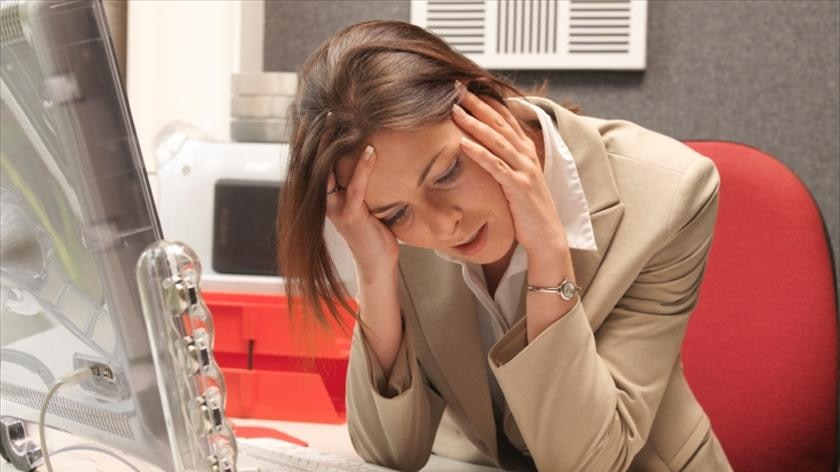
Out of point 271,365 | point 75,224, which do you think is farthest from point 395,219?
point 271,365

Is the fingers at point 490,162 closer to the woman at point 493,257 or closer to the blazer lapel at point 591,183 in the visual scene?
the woman at point 493,257

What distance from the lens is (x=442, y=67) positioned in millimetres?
934

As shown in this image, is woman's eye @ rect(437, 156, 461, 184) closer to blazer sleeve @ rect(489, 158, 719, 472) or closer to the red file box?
blazer sleeve @ rect(489, 158, 719, 472)

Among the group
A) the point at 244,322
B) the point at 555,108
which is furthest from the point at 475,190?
the point at 244,322

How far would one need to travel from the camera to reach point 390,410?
1058 mm

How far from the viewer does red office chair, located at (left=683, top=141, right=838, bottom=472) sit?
4.08 ft

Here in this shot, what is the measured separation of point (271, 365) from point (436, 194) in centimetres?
57

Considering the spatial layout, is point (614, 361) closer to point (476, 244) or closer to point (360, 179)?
point (476, 244)

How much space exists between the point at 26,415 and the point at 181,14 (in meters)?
1.34

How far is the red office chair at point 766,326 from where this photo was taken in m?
1.24

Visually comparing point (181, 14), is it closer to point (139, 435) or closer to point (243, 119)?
point (243, 119)

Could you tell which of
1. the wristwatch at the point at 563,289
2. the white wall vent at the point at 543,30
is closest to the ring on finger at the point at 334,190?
the wristwatch at the point at 563,289

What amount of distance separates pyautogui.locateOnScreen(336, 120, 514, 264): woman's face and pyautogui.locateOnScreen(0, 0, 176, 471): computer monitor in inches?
12.5

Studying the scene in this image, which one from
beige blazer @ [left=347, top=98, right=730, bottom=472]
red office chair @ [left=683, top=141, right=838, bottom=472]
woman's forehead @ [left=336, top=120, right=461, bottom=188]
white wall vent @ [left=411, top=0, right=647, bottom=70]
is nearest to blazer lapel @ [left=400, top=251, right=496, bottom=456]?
beige blazer @ [left=347, top=98, right=730, bottom=472]
